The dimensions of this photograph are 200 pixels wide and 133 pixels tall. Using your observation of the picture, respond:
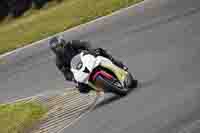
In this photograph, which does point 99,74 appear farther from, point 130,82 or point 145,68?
point 145,68

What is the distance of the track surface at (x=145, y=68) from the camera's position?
12156 mm

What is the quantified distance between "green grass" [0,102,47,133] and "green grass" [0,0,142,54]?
10.5 m

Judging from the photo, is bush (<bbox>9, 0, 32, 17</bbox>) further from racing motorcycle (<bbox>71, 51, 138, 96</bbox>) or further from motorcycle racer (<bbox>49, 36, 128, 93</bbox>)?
racing motorcycle (<bbox>71, 51, 138, 96</bbox>)

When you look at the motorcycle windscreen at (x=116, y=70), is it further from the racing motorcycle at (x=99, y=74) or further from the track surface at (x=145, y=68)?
the track surface at (x=145, y=68)

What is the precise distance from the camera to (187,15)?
21.4 meters

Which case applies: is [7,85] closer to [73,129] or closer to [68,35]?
[68,35]

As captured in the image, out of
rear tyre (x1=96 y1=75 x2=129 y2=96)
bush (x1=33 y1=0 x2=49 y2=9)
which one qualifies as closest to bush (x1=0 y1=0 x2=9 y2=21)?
bush (x1=33 y1=0 x2=49 y2=9)

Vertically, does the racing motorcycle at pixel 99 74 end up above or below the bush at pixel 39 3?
above

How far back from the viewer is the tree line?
1399 inches

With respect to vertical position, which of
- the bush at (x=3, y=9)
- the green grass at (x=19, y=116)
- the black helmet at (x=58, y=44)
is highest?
the black helmet at (x=58, y=44)

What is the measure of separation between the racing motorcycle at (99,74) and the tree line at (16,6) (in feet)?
70.8

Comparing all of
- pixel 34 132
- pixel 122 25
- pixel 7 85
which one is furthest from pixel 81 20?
pixel 34 132

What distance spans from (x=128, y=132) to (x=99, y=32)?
12.9 metres

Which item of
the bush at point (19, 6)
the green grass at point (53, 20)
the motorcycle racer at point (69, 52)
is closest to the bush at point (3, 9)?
the bush at point (19, 6)
